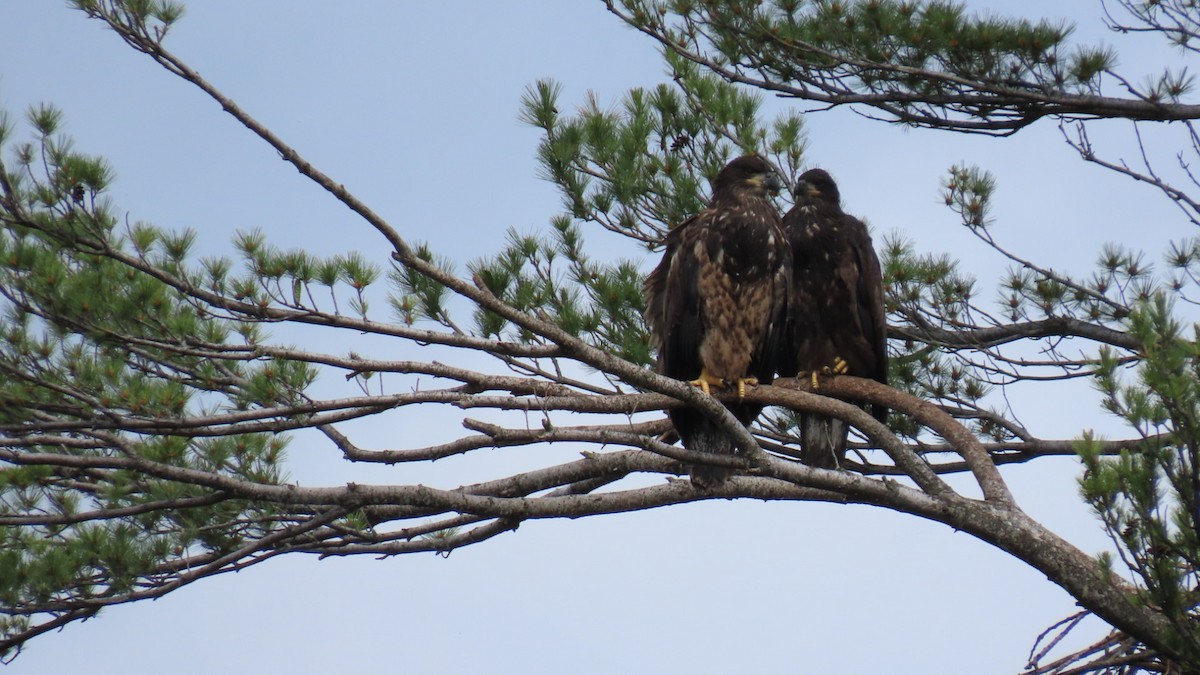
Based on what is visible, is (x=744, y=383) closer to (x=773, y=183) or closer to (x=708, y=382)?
(x=708, y=382)

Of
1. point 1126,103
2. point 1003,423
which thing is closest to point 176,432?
point 1003,423

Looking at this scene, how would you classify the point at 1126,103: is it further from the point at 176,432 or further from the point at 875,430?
the point at 176,432

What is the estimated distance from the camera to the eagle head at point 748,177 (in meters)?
5.94

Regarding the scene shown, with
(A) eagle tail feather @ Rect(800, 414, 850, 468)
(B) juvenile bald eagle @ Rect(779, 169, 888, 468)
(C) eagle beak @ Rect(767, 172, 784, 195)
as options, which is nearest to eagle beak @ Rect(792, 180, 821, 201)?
(B) juvenile bald eagle @ Rect(779, 169, 888, 468)

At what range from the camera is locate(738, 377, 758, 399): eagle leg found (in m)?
5.37

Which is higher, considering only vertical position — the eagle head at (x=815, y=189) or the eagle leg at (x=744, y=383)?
the eagle head at (x=815, y=189)

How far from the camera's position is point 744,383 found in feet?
18.0

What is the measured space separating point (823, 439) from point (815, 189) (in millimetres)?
1292

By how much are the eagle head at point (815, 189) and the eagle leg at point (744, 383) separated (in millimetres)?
1186

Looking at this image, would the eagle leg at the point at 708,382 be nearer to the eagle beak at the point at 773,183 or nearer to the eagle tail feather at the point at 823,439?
the eagle tail feather at the point at 823,439

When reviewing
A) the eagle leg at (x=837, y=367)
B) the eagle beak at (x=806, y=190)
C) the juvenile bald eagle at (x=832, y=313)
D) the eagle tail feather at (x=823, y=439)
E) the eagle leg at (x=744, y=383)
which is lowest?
the eagle tail feather at (x=823, y=439)

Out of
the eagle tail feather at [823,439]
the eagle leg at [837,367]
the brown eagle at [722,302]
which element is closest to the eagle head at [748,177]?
the brown eagle at [722,302]

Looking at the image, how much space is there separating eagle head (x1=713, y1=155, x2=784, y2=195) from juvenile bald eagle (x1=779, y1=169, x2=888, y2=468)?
326mm

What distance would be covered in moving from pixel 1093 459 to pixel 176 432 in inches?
123
